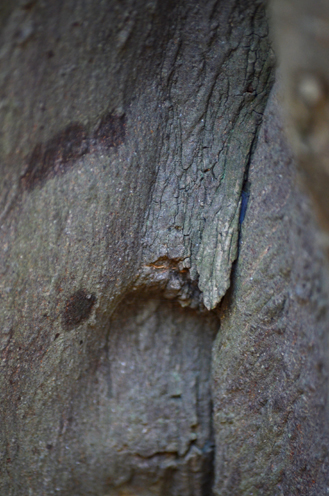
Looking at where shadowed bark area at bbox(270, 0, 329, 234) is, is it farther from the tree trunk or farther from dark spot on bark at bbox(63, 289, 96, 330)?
dark spot on bark at bbox(63, 289, 96, 330)

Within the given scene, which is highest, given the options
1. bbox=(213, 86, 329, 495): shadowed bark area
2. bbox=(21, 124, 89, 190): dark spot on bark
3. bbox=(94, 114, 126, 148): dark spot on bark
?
bbox=(94, 114, 126, 148): dark spot on bark

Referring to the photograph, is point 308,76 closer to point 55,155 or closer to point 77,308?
point 55,155

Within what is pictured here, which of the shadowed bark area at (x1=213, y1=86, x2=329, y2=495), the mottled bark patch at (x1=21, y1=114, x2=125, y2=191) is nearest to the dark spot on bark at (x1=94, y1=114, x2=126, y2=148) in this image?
the mottled bark patch at (x1=21, y1=114, x2=125, y2=191)

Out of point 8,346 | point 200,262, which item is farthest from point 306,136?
point 8,346

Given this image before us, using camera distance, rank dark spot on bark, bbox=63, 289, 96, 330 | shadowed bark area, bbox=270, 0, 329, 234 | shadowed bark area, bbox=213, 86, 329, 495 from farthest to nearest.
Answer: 1. dark spot on bark, bbox=63, 289, 96, 330
2. shadowed bark area, bbox=213, 86, 329, 495
3. shadowed bark area, bbox=270, 0, 329, 234

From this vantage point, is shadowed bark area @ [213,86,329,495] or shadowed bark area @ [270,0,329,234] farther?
shadowed bark area @ [213,86,329,495]

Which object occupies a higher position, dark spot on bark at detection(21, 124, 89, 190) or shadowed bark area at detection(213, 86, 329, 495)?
dark spot on bark at detection(21, 124, 89, 190)

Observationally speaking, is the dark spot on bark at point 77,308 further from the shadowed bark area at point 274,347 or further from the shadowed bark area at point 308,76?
the shadowed bark area at point 308,76

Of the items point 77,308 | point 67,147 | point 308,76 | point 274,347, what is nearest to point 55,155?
point 67,147

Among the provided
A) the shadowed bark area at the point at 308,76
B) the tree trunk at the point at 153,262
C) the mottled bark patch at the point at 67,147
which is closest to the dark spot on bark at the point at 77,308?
the tree trunk at the point at 153,262

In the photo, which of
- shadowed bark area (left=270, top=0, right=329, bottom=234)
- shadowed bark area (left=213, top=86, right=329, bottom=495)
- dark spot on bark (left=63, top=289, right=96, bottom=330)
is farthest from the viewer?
dark spot on bark (left=63, top=289, right=96, bottom=330)
